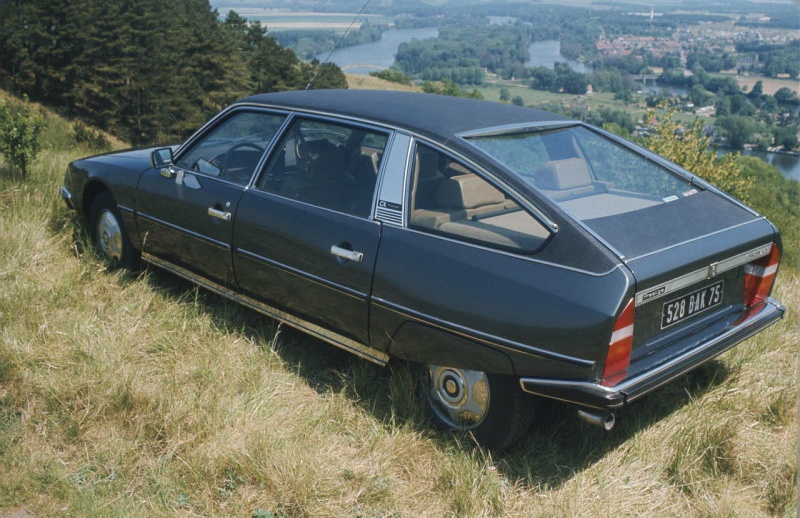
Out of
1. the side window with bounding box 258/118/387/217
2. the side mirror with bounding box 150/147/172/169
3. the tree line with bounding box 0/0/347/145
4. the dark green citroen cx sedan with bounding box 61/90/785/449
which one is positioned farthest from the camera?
the tree line with bounding box 0/0/347/145

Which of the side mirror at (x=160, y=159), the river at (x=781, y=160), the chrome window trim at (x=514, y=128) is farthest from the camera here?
the river at (x=781, y=160)

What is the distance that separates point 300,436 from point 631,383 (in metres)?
1.49

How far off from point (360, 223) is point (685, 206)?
1508mm

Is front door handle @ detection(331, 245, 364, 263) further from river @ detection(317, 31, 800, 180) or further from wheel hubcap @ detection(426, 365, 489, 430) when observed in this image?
river @ detection(317, 31, 800, 180)

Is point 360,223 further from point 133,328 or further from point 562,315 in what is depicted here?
point 133,328

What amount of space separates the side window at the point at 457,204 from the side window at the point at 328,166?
10.6 inches

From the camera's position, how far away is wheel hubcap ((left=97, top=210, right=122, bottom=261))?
5055mm

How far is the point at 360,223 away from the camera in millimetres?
3393

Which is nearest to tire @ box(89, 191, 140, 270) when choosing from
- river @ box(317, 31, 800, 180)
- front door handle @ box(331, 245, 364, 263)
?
front door handle @ box(331, 245, 364, 263)

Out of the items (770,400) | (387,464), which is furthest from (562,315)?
(770,400)

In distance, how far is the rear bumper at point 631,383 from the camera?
8.68 feet

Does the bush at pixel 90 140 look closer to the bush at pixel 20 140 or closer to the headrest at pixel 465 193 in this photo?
the bush at pixel 20 140

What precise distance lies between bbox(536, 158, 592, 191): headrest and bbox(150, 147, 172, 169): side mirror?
8.06 feet

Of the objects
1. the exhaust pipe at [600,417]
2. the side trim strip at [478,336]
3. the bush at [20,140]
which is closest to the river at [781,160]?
the bush at [20,140]
